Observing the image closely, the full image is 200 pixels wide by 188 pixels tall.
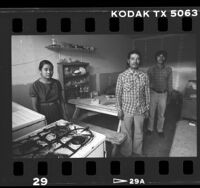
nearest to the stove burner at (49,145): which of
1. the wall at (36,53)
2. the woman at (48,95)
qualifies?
the woman at (48,95)

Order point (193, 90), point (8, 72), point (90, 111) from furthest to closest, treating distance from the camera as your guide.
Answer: point (90, 111) → point (193, 90) → point (8, 72)

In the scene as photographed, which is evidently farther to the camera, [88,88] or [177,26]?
[88,88]

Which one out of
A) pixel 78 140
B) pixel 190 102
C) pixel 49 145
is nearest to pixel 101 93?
pixel 78 140

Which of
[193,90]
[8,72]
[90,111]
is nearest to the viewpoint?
[8,72]

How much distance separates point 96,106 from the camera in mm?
1341

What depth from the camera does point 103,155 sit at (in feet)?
3.85

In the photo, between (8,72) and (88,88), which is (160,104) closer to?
(88,88)

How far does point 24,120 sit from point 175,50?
1.10m

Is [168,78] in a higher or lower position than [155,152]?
higher

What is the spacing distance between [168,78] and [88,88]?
572mm

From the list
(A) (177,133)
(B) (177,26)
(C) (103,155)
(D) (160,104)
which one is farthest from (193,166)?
Result: (B) (177,26)

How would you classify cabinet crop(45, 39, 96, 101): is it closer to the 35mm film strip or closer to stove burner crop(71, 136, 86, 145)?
the 35mm film strip

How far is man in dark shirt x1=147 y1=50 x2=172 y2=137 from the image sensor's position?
1.21 m

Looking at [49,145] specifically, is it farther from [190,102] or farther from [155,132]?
[190,102]
